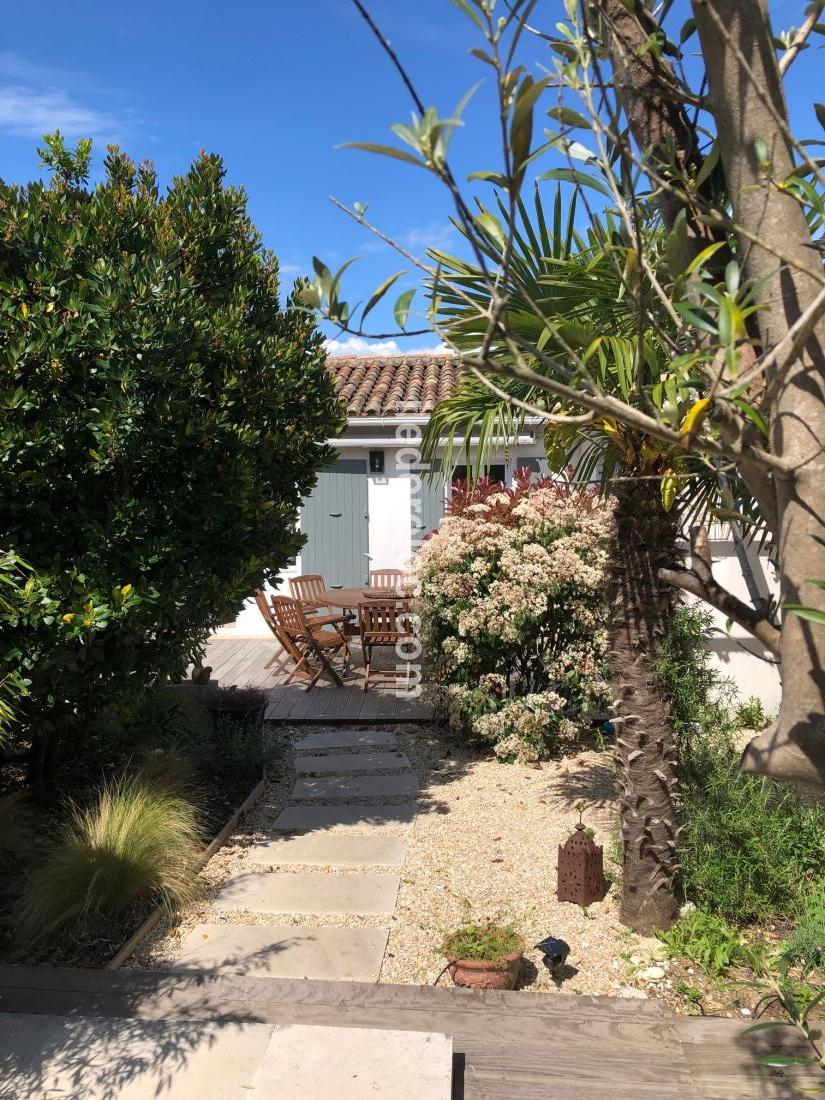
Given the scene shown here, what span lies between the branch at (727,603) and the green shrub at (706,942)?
2198mm

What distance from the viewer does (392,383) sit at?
41.7ft

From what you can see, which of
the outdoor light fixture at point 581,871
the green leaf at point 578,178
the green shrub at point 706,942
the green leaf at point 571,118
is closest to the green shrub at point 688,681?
the outdoor light fixture at point 581,871

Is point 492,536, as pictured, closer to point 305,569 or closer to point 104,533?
point 104,533

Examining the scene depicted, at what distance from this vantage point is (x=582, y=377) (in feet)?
4.28

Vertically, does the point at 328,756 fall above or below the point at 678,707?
below

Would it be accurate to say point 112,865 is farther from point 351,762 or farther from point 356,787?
point 351,762

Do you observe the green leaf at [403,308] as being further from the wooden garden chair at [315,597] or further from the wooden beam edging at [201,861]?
the wooden garden chair at [315,597]

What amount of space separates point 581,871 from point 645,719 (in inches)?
38.5

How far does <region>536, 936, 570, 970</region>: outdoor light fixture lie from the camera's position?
145 inches

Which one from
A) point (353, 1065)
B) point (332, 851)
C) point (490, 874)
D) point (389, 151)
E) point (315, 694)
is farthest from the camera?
point (315, 694)

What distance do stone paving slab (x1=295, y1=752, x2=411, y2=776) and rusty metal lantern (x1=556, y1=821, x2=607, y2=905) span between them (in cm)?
270

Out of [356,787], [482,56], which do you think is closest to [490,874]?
[356,787]

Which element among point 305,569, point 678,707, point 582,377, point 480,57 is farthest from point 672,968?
point 305,569

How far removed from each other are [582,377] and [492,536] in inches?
227
